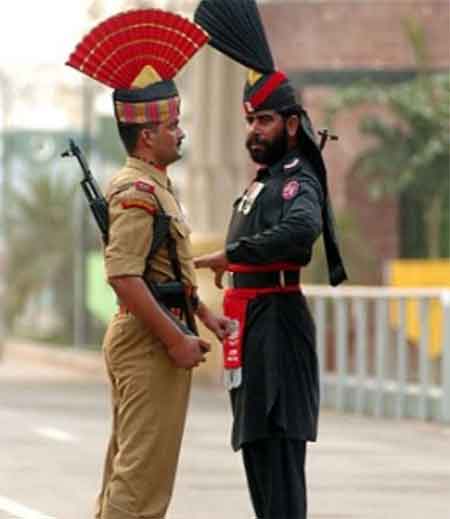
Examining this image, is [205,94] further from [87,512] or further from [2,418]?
[87,512]

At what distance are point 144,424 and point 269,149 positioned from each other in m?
1.53

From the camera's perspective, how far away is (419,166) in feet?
103

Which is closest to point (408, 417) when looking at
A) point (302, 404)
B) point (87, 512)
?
point (87, 512)

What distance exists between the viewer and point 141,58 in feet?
31.1

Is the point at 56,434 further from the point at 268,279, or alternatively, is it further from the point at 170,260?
the point at 170,260

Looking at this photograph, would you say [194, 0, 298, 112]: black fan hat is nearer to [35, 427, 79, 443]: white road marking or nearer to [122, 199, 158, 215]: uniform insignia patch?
[122, 199, 158, 215]: uniform insignia patch

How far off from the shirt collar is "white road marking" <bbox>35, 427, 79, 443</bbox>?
8.77 meters

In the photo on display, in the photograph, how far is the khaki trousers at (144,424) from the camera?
30.8ft

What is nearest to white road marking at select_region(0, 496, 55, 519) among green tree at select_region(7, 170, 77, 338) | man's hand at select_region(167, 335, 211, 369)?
man's hand at select_region(167, 335, 211, 369)

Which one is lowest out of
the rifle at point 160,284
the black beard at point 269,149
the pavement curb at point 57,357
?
the pavement curb at point 57,357

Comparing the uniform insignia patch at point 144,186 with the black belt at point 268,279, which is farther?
the black belt at point 268,279

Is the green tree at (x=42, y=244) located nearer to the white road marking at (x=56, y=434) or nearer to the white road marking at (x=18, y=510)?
the white road marking at (x=56, y=434)

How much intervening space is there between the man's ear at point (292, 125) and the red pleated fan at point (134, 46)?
101 cm

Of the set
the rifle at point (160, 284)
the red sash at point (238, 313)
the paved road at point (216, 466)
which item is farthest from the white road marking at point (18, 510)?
the rifle at point (160, 284)
